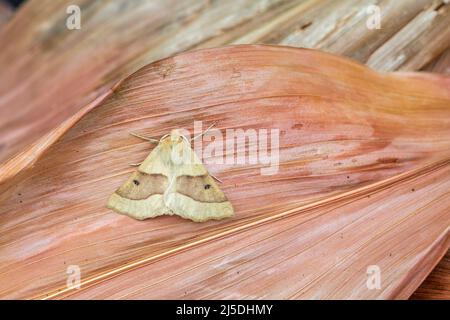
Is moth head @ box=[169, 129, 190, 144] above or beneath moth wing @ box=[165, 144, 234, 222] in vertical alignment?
above

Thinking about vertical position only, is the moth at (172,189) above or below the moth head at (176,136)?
below

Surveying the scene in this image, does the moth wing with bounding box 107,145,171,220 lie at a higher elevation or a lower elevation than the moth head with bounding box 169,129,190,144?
lower

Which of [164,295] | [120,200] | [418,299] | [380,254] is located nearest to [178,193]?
[120,200]

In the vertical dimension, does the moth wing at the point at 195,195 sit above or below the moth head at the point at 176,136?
below

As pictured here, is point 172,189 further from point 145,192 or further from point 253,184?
point 253,184

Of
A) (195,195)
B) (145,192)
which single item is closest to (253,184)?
(195,195)

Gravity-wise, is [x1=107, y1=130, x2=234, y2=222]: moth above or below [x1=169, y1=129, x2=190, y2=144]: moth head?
below

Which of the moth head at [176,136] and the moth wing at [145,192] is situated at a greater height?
the moth head at [176,136]

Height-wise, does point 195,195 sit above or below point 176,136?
below

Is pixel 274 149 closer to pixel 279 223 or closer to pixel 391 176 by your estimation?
pixel 279 223
